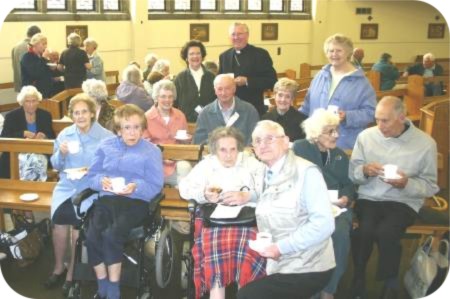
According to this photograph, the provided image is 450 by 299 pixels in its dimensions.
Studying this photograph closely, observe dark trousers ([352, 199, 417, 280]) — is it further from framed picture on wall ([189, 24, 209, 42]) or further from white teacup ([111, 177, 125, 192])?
framed picture on wall ([189, 24, 209, 42])

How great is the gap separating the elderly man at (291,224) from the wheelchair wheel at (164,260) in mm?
997

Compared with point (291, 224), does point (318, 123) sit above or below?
above

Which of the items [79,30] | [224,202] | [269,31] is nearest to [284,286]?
[224,202]

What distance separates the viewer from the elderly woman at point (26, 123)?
5.23 m

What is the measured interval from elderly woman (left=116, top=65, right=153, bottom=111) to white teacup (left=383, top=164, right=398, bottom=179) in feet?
11.1

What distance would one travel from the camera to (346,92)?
4.81m

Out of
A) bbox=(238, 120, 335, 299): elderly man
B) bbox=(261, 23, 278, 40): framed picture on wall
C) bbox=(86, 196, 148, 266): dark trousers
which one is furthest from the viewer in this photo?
bbox=(261, 23, 278, 40): framed picture on wall

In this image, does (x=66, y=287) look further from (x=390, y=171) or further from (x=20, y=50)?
(x=20, y=50)

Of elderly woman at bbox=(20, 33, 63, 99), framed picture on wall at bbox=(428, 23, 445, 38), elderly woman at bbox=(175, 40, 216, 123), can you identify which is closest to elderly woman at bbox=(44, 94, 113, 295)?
elderly woman at bbox=(175, 40, 216, 123)

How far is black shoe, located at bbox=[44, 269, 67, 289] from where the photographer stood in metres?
4.32

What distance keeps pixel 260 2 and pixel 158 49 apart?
133 inches

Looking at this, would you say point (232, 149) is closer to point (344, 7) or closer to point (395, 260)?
point (395, 260)

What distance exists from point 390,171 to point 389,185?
0.91ft

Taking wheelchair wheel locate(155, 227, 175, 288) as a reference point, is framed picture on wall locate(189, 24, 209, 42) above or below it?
above
